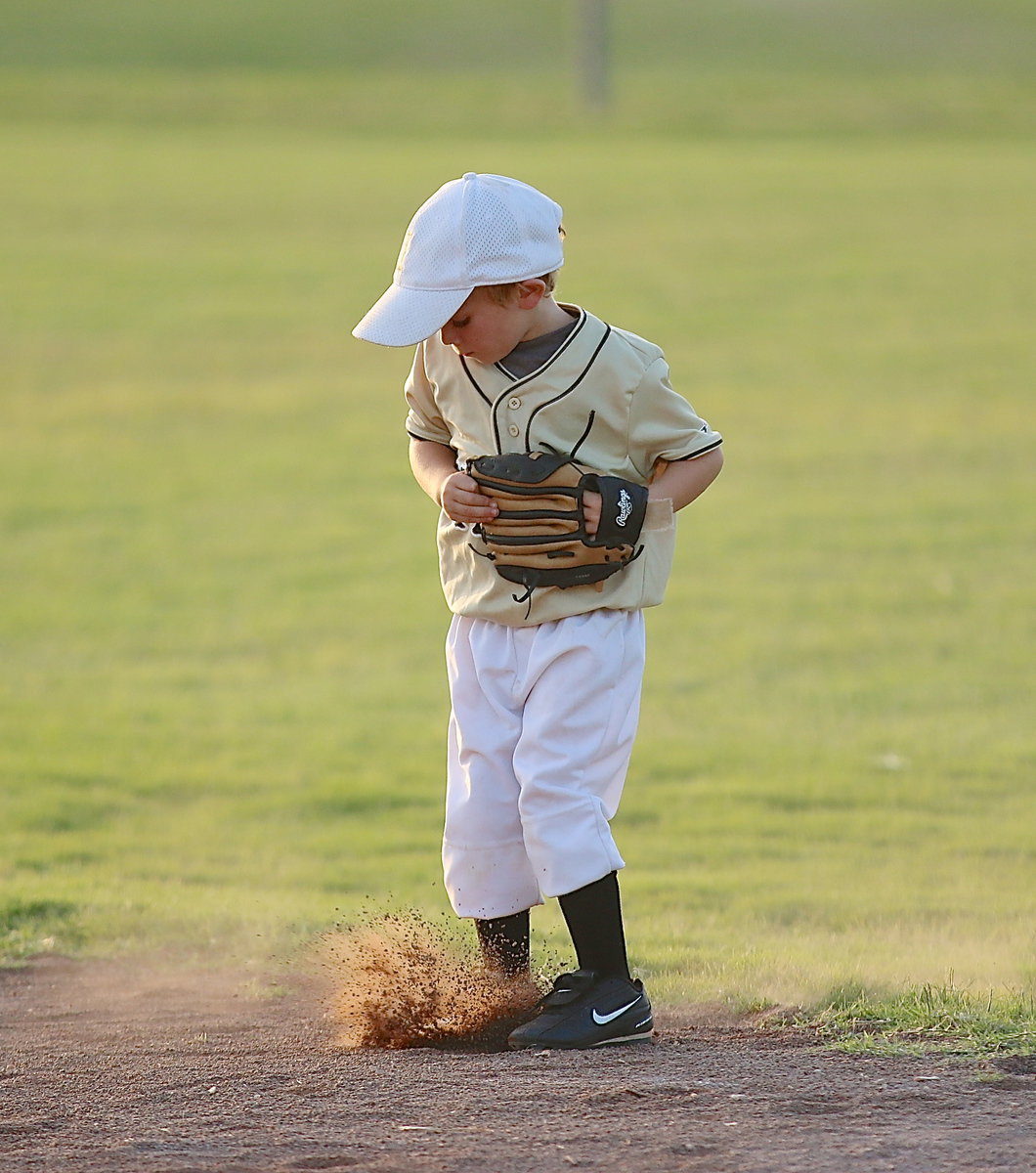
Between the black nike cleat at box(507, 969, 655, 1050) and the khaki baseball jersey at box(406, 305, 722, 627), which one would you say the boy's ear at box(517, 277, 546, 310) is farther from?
the black nike cleat at box(507, 969, 655, 1050)

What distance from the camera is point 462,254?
11.4 feet

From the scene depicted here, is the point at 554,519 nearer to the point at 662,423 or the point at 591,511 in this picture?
the point at 591,511

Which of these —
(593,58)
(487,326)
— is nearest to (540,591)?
(487,326)

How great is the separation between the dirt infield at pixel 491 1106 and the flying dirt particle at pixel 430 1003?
0.08m

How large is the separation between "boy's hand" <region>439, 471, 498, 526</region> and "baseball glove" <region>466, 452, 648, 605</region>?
1cm

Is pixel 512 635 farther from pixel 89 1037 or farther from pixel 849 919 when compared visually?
pixel 849 919

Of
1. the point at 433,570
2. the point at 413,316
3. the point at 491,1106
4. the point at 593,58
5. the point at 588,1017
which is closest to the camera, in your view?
the point at 491,1106

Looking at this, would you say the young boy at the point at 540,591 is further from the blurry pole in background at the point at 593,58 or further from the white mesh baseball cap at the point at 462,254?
the blurry pole in background at the point at 593,58

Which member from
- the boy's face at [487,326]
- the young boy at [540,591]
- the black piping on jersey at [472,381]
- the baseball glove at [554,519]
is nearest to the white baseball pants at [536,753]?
the young boy at [540,591]

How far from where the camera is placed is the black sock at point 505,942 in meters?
3.82

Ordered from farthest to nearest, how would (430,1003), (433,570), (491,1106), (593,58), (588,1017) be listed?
1. (593,58)
2. (433,570)
3. (430,1003)
4. (588,1017)
5. (491,1106)

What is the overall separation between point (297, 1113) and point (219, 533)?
30.4 feet

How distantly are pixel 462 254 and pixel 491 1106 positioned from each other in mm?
1578

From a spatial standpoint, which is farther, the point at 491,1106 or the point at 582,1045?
the point at 582,1045
